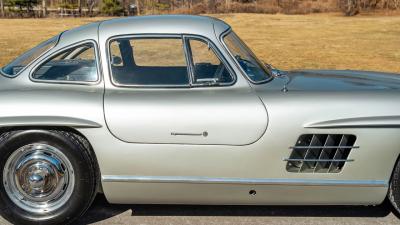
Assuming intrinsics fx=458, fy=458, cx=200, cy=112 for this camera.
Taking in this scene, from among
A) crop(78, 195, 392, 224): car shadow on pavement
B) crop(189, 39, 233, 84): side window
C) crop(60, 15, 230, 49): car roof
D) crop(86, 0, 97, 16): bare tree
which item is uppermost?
crop(60, 15, 230, 49): car roof

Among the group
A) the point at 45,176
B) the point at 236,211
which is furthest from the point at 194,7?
the point at 45,176

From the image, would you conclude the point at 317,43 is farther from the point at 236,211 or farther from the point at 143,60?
the point at 236,211

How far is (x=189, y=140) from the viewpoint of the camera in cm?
319

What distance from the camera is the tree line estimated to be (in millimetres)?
37625

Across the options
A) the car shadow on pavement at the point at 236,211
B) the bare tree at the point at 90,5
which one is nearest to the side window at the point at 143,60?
the car shadow on pavement at the point at 236,211

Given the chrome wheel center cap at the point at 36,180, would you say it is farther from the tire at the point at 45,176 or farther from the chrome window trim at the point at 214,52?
the chrome window trim at the point at 214,52

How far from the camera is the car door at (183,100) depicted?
319 cm

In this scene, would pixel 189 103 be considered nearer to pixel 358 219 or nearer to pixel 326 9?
pixel 358 219

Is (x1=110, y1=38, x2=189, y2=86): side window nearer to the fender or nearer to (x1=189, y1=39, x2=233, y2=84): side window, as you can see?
(x1=189, y1=39, x2=233, y2=84): side window

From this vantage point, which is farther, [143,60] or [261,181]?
[143,60]

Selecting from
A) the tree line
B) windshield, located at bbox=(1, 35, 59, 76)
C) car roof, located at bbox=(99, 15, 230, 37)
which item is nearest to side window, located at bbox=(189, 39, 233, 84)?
car roof, located at bbox=(99, 15, 230, 37)

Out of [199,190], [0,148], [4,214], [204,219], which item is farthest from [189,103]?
[4,214]

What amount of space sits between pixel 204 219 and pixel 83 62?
1584mm

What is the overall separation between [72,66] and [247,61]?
4.64 ft
